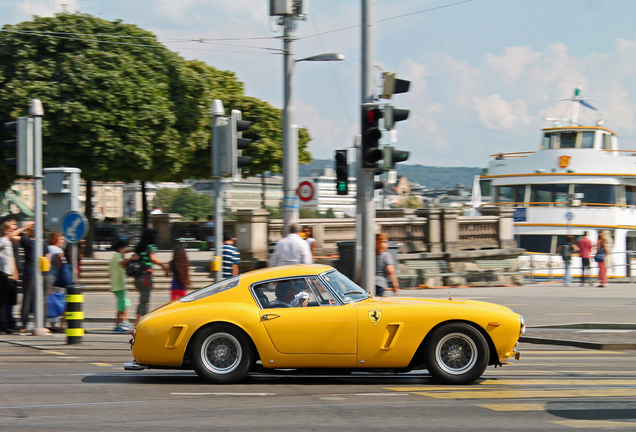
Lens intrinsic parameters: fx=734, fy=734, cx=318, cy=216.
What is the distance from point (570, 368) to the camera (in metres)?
8.55

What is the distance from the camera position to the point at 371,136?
11.8 meters

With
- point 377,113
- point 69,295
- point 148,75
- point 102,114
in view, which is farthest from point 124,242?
point 148,75

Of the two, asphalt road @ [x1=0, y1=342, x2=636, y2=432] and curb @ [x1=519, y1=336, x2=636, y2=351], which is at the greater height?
asphalt road @ [x1=0, y1=342, x2=636, y2=432]

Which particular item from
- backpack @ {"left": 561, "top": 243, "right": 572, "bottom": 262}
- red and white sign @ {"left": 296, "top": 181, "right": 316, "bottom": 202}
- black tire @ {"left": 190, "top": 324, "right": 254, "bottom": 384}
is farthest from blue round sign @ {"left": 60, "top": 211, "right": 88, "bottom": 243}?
backpack @ {"left": 561, "top": 243, "right": 572, "bottom": 262}

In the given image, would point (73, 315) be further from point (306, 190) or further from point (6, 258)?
point (306, 190)

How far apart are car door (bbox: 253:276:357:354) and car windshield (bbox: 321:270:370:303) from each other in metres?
0.12

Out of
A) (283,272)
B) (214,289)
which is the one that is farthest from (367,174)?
(214,289)

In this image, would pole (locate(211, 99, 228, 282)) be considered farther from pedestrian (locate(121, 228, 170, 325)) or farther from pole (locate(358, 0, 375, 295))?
pole (locate(358, 0, 375, 295))

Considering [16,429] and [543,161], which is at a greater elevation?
[543,161]

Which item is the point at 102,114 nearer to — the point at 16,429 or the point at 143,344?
the point at 143,344

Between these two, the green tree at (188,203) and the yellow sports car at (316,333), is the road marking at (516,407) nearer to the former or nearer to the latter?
the yellow sports car at (316,333)

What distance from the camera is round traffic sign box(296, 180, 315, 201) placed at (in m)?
16.5

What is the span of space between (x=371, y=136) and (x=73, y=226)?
16.1ft

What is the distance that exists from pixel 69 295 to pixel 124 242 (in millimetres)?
1688
